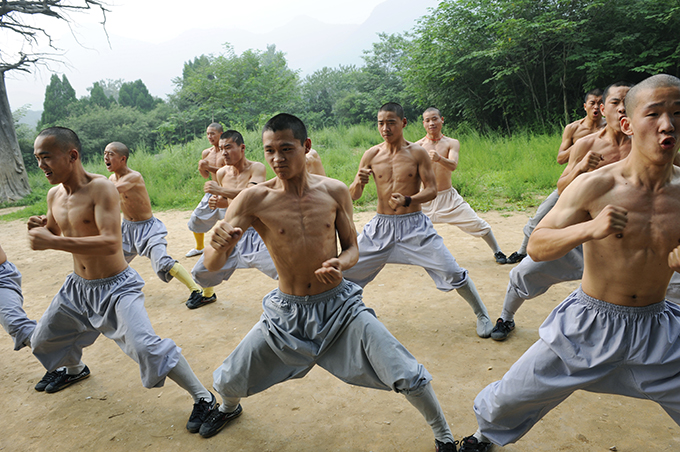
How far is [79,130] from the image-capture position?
23.0 m

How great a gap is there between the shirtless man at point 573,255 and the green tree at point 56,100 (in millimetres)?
28110

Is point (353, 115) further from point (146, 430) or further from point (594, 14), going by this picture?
point (146, 430)

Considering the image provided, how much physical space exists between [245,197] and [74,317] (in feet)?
5.27

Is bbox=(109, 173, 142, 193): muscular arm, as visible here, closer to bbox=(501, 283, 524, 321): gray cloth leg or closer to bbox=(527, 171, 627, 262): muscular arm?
bbox=(501, 283, 524, 321): gray cloth leg

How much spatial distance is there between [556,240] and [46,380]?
3.81m

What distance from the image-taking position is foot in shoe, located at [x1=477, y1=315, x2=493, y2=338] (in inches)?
147

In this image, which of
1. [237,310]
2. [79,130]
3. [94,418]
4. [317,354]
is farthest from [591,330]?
[79,130]

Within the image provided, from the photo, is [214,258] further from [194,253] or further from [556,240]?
[194,253]

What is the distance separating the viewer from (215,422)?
2.77 m

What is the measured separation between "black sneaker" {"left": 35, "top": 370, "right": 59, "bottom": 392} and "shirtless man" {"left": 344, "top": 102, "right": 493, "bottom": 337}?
98.9 inches

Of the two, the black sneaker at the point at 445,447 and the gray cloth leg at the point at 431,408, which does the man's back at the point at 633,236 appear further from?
the black sneaker at the point at 445,447

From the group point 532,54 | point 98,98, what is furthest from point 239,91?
point 532,54

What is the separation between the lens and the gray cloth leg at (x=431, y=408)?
2.26 meters

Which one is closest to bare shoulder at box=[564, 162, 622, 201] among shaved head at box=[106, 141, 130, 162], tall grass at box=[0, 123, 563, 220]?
shaved head at box=[106, 141, 130, 162]
